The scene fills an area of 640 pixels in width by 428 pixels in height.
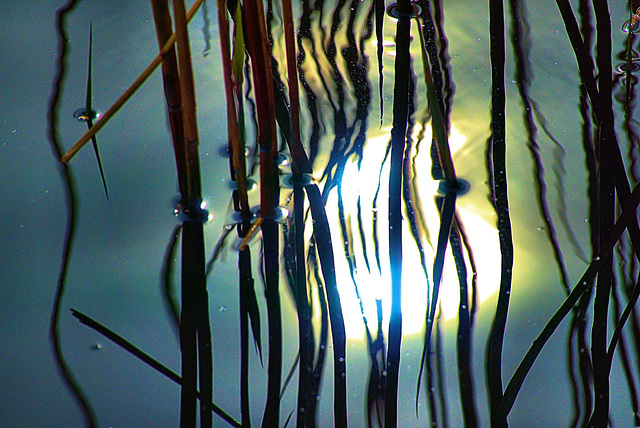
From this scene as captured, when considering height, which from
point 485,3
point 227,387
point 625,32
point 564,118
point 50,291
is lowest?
point 227,387

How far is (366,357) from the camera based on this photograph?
0.50 meters

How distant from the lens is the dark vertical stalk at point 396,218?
0.46 m

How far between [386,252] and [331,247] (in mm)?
52

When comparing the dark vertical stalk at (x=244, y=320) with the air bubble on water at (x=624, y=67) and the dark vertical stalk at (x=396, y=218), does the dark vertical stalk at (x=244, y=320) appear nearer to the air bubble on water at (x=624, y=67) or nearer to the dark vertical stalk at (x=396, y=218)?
the dark vertical stalk at (x=396, y=218)

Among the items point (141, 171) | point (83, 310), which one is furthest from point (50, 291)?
point (141, 171)

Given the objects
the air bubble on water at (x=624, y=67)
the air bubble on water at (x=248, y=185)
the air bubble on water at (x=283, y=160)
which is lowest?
the air bubble on water at (x=248, y=185)

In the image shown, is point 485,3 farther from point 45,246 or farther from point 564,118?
point 45,246

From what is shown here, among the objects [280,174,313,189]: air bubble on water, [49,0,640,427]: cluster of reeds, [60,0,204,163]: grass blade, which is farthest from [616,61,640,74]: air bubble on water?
[60,0,204,163]: grass blade

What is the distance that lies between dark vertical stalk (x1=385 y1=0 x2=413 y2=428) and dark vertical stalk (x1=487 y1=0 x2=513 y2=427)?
0.24 feet

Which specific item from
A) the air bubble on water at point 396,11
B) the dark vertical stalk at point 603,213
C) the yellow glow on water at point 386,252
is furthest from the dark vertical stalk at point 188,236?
the air bubble on water at point 396,11

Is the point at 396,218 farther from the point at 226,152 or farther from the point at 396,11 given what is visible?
the point at 396,11

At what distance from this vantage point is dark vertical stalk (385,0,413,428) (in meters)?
0.46

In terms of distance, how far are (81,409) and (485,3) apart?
710 millimetres

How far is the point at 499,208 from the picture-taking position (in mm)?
600
